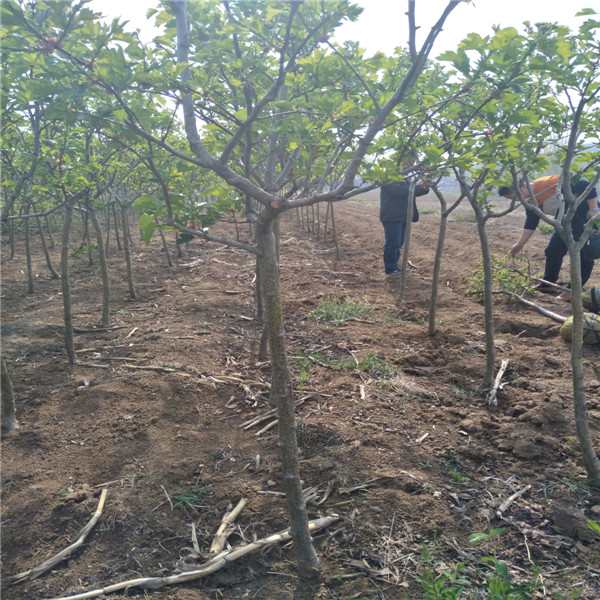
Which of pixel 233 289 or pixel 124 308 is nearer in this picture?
pixel 124 308

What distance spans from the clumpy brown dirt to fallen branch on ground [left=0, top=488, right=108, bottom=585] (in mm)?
33

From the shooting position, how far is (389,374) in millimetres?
4375

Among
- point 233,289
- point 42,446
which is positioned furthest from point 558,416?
point 233,289

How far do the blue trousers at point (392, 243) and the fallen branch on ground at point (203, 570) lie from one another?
6.23 meters

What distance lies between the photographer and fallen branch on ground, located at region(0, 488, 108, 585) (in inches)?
92.1

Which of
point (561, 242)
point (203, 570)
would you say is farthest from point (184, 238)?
point (561, 242)

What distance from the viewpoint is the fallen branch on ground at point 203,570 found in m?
2.22

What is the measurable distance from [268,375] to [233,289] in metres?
3.30

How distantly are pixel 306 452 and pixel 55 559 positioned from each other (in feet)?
5.35

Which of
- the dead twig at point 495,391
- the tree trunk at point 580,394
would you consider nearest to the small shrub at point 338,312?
the dead twig at point 495,391

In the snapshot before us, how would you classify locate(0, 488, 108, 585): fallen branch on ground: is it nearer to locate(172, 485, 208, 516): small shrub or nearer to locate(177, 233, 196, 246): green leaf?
locate(172, 485, 208, 516): small shrub

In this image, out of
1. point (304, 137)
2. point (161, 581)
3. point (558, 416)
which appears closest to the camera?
point (161, 581)

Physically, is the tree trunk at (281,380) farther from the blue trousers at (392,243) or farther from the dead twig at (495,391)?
the blue trousers at (392,243)

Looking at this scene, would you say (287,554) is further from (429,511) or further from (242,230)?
(242,230)
